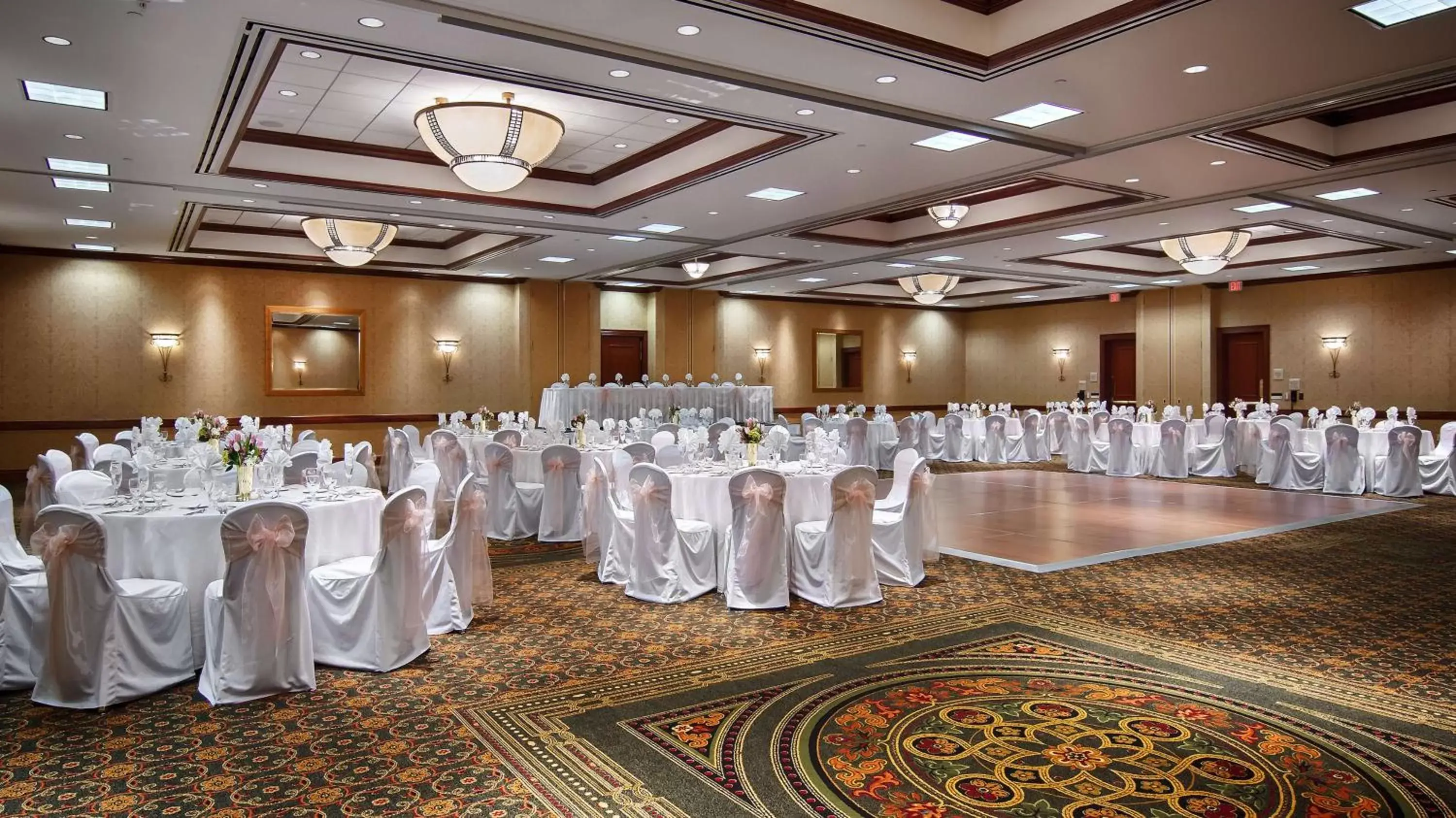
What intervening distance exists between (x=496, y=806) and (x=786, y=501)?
3.45m

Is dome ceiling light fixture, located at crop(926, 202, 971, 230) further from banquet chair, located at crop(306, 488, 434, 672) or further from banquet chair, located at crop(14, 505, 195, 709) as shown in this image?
banquet chair, located at crop(14, 505, 195, 709)

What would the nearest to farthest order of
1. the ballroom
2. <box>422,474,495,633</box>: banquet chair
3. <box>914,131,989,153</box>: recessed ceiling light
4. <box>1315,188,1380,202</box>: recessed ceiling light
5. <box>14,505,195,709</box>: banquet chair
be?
the ballroom < <box>14,505,195,709</box>: banquet chair < <box>422,474,495,633</box>: banquet chair < <box>914,131,989,153</box>: recessed ceiling light < <box>1315,188,1380,202</box>: recessed ceiling light

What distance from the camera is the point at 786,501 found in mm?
6277

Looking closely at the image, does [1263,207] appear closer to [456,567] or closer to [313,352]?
[456,567]

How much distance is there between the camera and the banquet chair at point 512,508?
8.68 m

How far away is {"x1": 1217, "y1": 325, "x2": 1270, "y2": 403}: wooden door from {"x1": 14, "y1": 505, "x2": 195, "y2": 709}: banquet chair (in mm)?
18356

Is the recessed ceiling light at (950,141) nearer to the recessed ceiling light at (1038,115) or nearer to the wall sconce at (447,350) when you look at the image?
the recessed ceiling light at (1038,115)

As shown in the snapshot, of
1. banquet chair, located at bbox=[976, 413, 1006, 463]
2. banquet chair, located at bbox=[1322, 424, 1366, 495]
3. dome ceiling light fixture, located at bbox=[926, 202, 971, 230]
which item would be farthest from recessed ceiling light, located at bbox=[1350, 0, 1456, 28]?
banquet chair, located at bbox=[976, 413, 1006, 463]

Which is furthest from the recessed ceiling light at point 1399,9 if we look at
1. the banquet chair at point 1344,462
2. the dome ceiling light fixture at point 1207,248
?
the banquet chair at point 1344,462

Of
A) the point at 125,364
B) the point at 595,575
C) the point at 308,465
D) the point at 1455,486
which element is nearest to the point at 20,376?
the point at 125,364

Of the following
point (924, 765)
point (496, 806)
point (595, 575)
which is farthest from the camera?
point (595, 575)

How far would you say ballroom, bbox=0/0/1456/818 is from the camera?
357 centimetres

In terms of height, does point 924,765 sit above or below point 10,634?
below

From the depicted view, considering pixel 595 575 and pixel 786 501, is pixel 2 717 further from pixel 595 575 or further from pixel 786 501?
pixel 786 501
